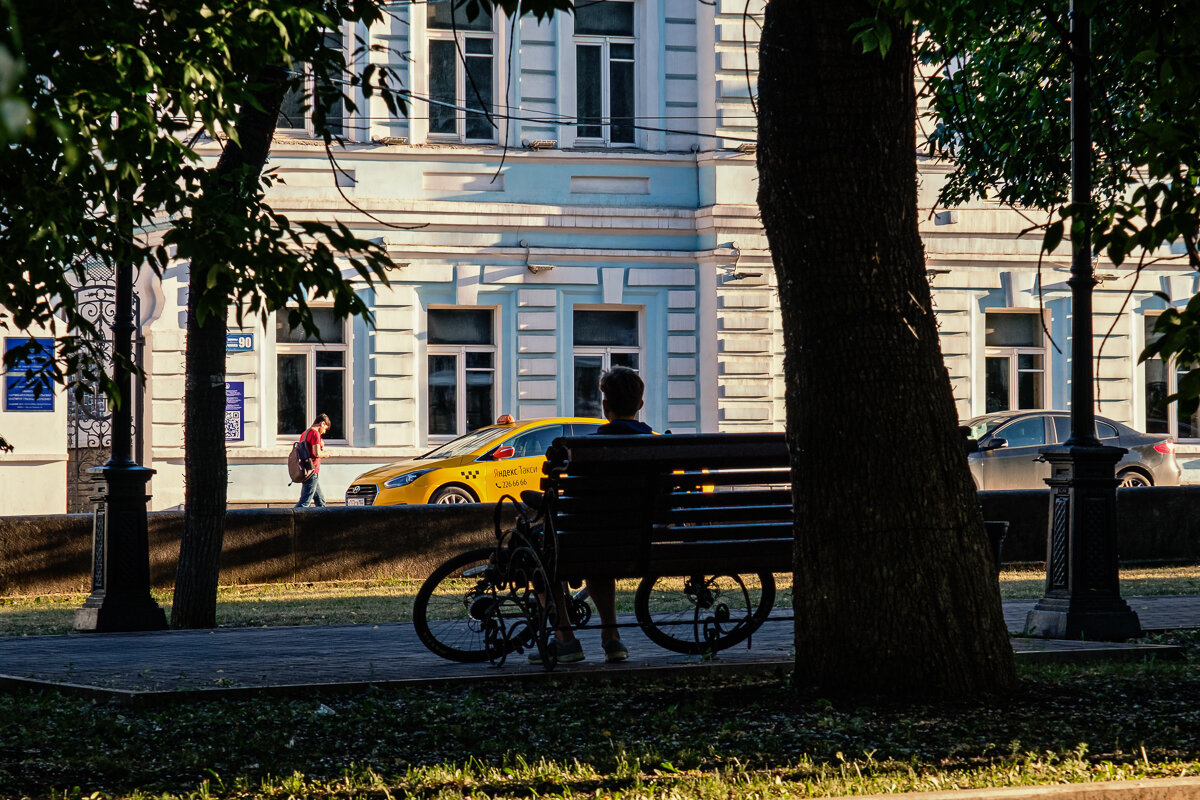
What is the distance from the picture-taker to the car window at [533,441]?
20.7 meters

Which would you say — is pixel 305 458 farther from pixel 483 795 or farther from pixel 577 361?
pixel 483 795

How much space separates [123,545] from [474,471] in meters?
9.05

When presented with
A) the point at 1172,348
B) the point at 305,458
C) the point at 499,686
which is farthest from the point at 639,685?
the point at 305,458

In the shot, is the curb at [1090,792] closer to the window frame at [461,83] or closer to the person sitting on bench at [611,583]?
the person sitting on bench at [611,583]

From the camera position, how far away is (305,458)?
22.7m

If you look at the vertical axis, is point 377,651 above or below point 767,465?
below

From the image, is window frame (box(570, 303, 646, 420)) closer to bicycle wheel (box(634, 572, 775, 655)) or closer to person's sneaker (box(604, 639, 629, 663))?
bicycle wheel (box(634, 572, 775, 655))

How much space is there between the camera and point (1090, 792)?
14.8 feet

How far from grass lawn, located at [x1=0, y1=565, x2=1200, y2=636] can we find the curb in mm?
7266

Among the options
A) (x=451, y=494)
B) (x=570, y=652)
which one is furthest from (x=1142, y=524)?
(x=570, y=652)

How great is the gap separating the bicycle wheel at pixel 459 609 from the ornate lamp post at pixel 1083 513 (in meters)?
3.57

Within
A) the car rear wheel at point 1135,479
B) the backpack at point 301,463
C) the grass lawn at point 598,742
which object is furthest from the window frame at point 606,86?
the grass lawn at point 598,742

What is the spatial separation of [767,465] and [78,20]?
3.93 m

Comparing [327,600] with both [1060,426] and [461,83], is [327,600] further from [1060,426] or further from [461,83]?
[1060,426]
